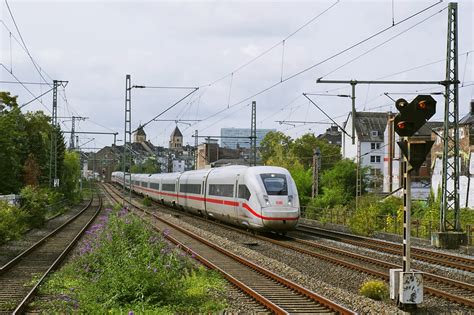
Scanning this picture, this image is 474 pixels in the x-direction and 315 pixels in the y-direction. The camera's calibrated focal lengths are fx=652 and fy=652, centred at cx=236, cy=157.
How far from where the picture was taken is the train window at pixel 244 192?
27.6 metres

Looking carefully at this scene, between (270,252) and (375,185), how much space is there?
166 ft

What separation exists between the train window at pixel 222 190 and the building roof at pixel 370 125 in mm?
52271

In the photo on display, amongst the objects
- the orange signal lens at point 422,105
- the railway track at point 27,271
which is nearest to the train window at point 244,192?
the railway track at point 27,271

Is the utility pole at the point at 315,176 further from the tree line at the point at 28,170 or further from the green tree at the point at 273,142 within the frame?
the green tree at the point at 273,142

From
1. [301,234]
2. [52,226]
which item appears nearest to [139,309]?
[301,234]

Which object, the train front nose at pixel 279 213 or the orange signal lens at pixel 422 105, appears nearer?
the orange signal lens at pixel 422 105

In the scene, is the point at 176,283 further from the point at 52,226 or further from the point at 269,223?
the point at 52,226

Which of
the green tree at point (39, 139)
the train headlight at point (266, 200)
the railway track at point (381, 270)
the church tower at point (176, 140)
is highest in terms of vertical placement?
the church tower at point (176, 140)

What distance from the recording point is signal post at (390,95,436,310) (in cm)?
1136

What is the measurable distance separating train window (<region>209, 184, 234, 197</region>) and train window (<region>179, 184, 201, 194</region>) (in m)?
4.03

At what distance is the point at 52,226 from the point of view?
3350 centimetres

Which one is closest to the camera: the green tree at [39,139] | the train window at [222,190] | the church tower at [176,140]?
the train window at [222,190]

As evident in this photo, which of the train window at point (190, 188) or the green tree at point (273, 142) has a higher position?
the green tree at point (273, 142)

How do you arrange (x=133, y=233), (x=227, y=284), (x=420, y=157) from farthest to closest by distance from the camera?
1. (x=133, y=233)
2. (x=227, y=284)
3. (x=420, y=157)
